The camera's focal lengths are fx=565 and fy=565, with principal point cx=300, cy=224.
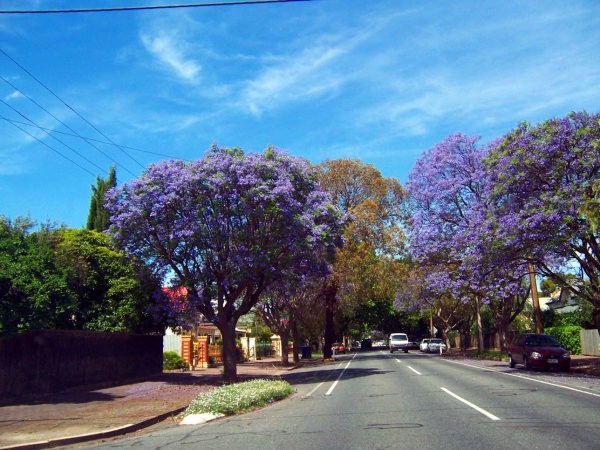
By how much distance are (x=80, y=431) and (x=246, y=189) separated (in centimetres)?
1160

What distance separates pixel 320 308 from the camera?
45.2 metres

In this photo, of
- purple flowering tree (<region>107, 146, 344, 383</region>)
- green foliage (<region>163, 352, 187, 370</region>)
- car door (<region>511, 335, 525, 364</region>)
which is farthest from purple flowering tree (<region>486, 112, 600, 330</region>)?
green foliage (<region>163, 352, 187, 370</region>)

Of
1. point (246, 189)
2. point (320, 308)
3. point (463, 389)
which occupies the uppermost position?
point (246, 189)

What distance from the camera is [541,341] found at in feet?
80.2

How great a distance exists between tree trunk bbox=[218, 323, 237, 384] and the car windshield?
41.4 feet

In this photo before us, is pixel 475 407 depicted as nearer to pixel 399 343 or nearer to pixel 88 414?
pixel 88 414

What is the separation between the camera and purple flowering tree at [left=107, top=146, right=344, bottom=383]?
2091cm

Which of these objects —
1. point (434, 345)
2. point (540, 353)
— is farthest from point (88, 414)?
point (434, 345)

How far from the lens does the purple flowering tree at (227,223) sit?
2091 cm

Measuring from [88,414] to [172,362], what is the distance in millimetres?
17118

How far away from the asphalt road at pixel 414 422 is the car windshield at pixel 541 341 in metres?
7.41

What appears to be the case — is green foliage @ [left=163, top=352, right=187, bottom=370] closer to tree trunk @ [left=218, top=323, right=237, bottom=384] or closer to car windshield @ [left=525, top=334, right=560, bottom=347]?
tree trunk @ [left=218, top=323, right=237, bottom=384]

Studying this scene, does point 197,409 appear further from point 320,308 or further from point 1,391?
point 320,308

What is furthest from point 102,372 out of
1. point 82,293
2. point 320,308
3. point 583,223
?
point 320,308
